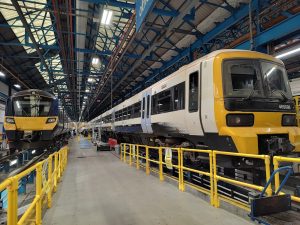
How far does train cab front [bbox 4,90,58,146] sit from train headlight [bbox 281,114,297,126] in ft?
33.4

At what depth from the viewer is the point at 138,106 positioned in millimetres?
11703

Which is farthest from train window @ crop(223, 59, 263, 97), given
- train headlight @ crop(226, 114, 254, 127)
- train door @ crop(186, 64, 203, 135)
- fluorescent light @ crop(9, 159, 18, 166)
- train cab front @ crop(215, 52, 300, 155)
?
fluorescent light @ crop(9, 159, 18, 166)

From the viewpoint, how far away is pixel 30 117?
38.9 feet

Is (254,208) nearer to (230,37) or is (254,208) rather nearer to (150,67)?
(230,37)

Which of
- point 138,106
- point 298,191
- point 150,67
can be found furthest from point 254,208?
point 150,67

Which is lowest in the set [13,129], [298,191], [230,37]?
[298,191]

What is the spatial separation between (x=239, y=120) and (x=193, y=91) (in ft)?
4.79

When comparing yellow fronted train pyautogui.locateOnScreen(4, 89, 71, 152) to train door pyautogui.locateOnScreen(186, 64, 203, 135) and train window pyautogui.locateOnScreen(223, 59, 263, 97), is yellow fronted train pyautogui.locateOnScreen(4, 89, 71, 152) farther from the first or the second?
train window pyautogui.locateOnScreen(223, 59, 263, 97)

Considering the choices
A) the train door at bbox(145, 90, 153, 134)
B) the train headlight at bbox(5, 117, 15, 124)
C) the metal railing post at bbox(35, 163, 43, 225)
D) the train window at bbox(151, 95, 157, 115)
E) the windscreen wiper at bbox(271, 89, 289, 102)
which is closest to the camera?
the metal railing post at bbox(35, 163, 43, 225)

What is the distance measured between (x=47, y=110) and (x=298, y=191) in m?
11.3

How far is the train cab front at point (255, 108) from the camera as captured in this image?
5000mm

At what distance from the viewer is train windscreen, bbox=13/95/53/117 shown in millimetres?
11917

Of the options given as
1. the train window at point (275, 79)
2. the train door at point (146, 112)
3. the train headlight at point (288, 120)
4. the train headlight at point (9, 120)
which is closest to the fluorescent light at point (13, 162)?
the train headlight at point (9, 120)

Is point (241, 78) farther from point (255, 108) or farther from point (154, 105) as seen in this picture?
point (154, 105)
